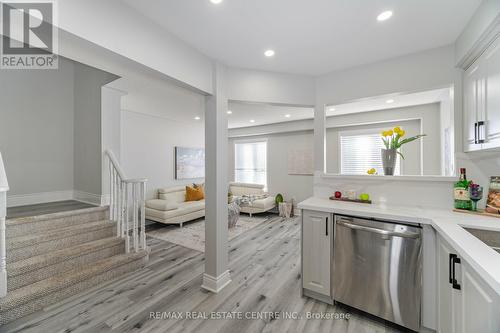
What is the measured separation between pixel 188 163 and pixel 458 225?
5.53 metres

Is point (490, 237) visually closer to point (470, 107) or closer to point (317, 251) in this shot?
point (470, 107)

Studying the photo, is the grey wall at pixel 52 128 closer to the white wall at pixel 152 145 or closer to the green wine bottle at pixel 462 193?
the white wall at pixel 152 145

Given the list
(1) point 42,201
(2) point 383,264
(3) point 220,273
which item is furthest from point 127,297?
(1) point 42,201

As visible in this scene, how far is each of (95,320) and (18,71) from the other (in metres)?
4.05

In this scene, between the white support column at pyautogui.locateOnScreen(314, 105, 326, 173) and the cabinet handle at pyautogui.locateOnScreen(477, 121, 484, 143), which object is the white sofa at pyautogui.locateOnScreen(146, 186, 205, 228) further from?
the cabinet handle at pyautogui.locateOnScreen(477, 121, 484, 143)

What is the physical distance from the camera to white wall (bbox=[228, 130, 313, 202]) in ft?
18.5

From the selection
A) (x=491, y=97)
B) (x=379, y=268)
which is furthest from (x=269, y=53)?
(x=379, y=268)

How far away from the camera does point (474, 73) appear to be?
172 cm

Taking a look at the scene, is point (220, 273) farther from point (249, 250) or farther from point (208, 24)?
point (208, 24)

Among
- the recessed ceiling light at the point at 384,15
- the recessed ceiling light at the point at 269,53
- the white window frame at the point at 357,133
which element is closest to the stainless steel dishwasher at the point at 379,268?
the recessed ceiling light at the point at 384,15

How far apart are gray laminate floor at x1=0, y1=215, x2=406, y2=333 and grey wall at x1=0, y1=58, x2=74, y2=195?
99.2 inches

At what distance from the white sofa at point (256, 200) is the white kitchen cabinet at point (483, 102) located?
4.09 meters

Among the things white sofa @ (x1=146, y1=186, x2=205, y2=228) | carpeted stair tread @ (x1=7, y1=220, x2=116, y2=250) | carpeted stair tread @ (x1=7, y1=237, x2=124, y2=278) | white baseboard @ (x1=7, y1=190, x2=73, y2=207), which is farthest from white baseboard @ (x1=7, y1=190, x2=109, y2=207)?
white sofa @ (x1=146, y1=186, x2=205, y2=228)

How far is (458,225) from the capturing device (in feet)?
4.79
